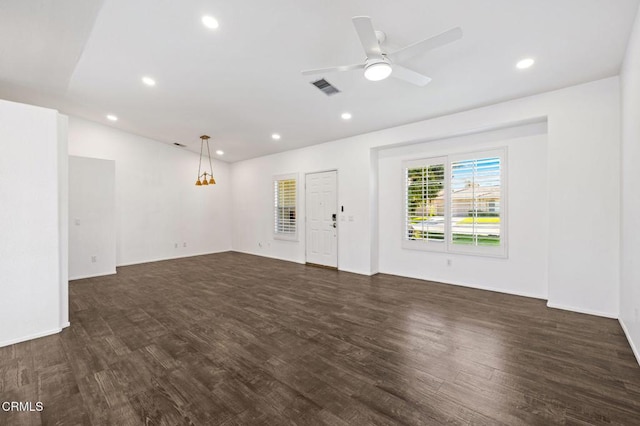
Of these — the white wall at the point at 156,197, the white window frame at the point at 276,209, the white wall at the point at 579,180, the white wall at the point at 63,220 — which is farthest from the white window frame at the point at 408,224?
the white wall at the point at 156,197

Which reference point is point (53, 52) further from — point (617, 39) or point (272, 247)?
point (617, 39)

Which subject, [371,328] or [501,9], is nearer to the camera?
[501,9]

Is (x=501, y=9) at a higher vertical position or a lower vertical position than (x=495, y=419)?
higher

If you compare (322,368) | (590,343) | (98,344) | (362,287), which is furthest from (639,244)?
(98,344)

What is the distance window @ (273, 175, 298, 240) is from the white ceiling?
2217 millimetres

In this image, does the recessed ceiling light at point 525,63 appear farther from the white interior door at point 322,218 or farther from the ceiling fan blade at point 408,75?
the white interior door at point 322,218

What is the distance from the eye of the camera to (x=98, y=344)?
2705mm

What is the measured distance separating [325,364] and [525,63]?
385 centimetres

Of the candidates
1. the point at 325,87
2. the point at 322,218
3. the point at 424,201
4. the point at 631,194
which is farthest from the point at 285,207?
the point at 631,194

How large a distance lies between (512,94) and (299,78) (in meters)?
2.97

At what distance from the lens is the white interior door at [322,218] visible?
20.1 ft

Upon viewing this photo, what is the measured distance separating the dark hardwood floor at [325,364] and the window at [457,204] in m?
0.99

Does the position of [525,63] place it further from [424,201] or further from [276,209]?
[276,209]

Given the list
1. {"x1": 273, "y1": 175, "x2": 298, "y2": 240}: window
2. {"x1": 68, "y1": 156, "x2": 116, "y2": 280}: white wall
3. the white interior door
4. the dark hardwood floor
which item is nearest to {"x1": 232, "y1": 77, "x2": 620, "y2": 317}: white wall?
the dark hardwood floor
